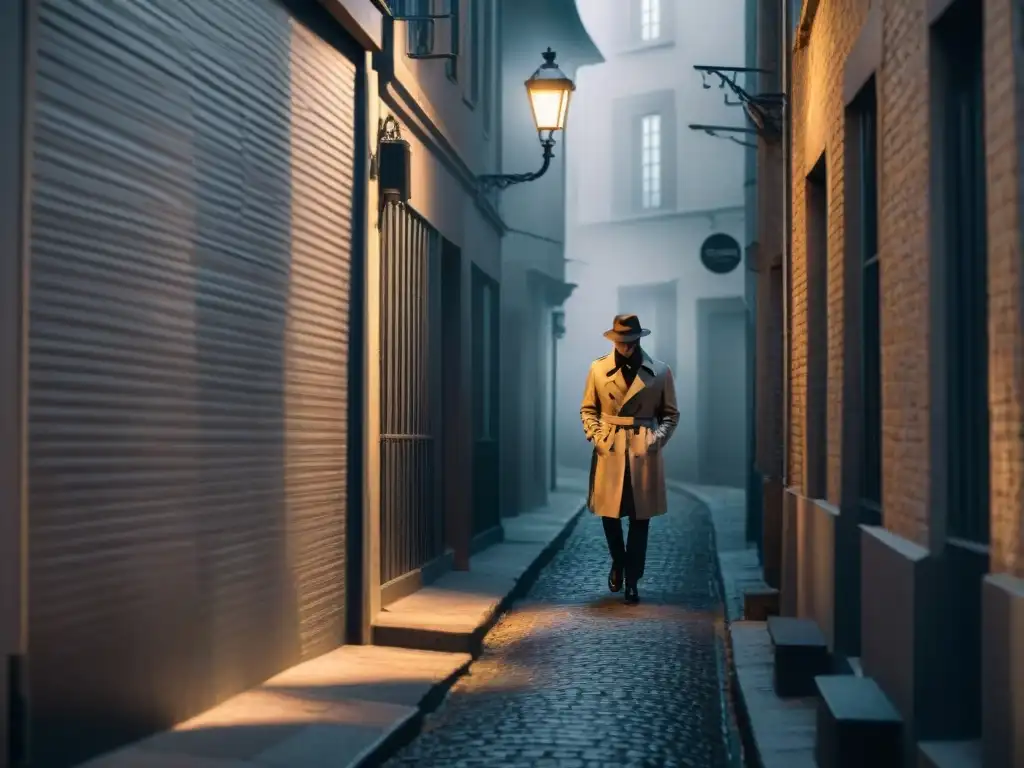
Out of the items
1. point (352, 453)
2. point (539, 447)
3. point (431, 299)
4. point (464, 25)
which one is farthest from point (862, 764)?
point (539, 447)

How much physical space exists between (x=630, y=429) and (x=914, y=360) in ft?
18.0

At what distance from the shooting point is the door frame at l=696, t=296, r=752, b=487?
29250 mm

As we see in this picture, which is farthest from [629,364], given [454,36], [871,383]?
[454,36]

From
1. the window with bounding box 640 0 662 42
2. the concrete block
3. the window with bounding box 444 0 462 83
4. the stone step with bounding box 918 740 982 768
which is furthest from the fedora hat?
the window with bounding box 640 0 662 42

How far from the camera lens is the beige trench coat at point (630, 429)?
36.3ft

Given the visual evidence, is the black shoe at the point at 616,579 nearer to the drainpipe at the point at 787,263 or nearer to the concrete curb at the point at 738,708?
the concrete curb at the point at 738,708

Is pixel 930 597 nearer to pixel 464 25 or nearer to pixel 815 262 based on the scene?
pixel 815 262

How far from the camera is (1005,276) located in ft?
14.2

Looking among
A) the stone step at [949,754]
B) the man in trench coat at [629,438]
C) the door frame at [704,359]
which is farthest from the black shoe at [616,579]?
the door frame at [704,359]

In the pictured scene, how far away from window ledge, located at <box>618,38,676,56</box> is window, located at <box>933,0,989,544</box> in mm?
25556

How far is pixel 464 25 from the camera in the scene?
1384 centimetres

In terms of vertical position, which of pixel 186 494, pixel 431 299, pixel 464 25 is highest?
pixel 464 25

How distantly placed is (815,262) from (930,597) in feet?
14.0

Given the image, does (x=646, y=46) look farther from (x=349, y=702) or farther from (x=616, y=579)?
(x=349, y=702)
